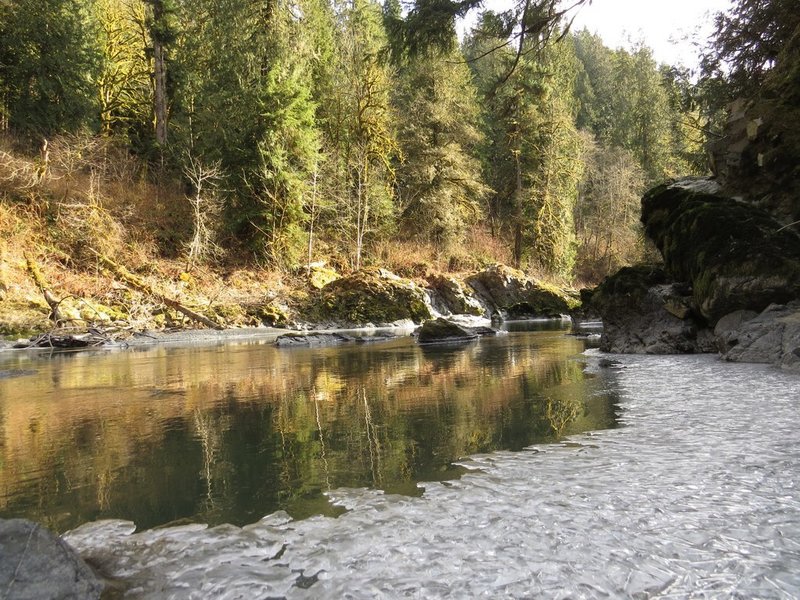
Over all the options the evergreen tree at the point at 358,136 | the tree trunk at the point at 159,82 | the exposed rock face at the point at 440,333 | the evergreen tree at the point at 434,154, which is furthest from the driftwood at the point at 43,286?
the evergreen tree at the point at 434,154

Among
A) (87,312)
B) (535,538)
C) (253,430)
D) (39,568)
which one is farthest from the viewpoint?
(87,312)

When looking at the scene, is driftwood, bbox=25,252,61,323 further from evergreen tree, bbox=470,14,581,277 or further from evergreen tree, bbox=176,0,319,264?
evergreen tree, bbox=470,14,581,277

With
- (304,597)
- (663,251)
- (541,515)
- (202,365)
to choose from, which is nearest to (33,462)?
(304,597)

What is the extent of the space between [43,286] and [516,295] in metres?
21.0

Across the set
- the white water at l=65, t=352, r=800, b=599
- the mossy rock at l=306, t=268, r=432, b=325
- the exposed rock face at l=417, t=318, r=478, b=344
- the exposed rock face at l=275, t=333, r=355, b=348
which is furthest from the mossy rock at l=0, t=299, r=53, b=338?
the white water at l=65, t=352, r=800, b=599

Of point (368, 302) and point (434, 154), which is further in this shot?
point (434, 154)

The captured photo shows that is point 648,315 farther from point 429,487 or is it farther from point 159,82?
point 159,82

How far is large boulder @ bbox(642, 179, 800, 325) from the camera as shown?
759cm

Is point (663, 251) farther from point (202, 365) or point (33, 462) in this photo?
point (33, 462)

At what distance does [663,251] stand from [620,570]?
9592mm

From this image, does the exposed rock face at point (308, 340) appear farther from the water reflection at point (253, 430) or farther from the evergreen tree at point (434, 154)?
the evergreen tree at point (434, 154)

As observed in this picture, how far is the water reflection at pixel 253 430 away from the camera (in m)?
2.98

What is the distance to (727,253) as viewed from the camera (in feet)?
26.7

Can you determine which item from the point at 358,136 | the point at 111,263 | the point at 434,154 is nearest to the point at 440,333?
the point at 111,263
